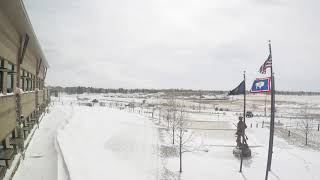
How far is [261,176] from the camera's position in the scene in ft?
61.7

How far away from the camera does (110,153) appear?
20984 mm

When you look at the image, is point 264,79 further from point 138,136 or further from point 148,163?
point 138,136

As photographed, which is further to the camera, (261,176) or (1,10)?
(261,176)

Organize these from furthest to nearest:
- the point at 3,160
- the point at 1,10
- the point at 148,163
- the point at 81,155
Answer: the point at 148,163 < the point at 81,155 < the point at 3,160 < the point at 1,10

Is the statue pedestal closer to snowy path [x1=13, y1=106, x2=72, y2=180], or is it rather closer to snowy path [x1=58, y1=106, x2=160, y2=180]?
snowy path [x1=58, y1=106, x2=160, y2=180]

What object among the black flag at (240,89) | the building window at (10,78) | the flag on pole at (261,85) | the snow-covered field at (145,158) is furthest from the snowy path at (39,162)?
the black flag at (240,89)

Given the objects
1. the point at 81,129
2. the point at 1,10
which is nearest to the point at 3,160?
the point at 1,10

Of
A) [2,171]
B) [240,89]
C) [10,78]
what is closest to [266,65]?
[240,89]

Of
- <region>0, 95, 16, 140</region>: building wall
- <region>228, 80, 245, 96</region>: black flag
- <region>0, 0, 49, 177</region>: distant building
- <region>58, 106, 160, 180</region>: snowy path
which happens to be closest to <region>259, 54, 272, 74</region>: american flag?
<region>228, 80, 245, 96</region>: black flag

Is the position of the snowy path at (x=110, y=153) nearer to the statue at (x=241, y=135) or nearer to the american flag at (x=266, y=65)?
the statue at (x=241, y=135)

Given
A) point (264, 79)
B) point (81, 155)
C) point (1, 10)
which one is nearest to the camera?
point (1, 10)

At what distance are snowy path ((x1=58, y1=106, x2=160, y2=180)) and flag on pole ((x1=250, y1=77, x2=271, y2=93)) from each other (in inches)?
313

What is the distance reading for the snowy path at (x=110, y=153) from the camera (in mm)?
15359

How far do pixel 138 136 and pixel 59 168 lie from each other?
15.9m
